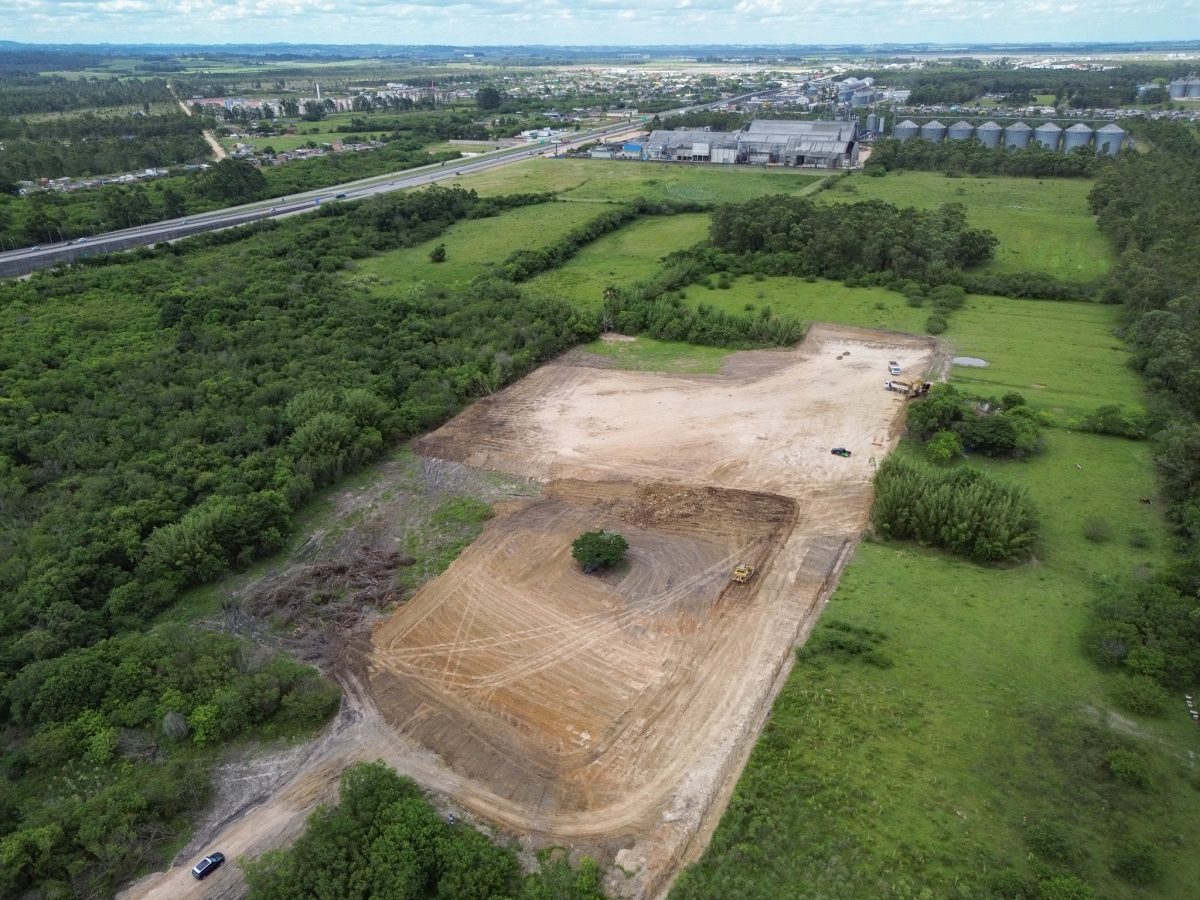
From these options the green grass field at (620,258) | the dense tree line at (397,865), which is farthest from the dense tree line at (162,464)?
the green grass field at (620,258)

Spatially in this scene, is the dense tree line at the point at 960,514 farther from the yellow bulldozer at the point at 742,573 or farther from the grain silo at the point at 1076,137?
the grain silo at the point at 1076,137

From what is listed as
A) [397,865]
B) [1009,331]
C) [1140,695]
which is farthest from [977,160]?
[397,865]

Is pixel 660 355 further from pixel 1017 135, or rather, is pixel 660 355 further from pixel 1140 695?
pixel 1017 135

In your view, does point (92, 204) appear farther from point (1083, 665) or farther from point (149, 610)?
point (1083, 665)

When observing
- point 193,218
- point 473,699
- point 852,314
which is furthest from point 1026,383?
point 193,218

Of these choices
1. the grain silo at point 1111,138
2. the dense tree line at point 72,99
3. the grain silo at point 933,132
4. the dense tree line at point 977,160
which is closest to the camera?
the dense tree line at point 977,160

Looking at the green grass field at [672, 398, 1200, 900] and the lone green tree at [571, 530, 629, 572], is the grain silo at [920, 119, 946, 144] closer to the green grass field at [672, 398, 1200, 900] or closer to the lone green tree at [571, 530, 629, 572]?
the green grass field at [672, 398, 1200, 900]
